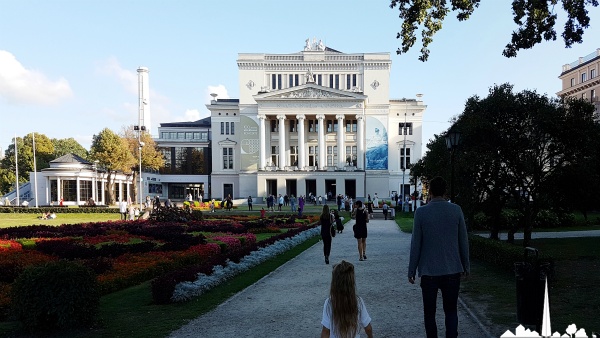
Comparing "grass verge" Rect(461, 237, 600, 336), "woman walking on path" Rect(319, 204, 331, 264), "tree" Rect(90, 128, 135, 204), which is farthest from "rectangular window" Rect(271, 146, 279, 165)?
"grass verge" Rect(461, 237, 600, 336)

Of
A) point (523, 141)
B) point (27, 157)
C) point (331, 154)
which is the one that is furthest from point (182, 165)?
point (523, 141)

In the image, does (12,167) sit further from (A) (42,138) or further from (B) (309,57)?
(B) (309,57)

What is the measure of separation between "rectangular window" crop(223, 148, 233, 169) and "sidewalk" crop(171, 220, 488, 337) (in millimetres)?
61621

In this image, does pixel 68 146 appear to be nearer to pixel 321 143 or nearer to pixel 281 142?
pixel 281 142

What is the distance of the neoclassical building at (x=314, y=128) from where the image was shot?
223ft

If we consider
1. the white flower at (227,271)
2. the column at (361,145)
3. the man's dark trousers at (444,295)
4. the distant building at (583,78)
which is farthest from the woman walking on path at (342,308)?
the column at (361,145)

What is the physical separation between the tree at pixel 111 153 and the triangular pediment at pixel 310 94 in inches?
796

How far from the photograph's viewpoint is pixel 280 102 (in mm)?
68500

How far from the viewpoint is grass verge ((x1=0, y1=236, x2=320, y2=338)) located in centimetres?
714

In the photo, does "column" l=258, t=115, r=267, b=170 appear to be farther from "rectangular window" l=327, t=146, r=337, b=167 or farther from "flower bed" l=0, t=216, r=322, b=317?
"flower bed" l=0, t=216, r=322, b=317

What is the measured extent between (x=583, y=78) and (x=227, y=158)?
2122 inches

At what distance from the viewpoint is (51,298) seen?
7.07 meters

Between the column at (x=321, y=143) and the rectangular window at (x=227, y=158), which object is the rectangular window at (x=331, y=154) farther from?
the rectangular window at (x=227, y=158)

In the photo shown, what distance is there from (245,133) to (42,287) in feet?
213
